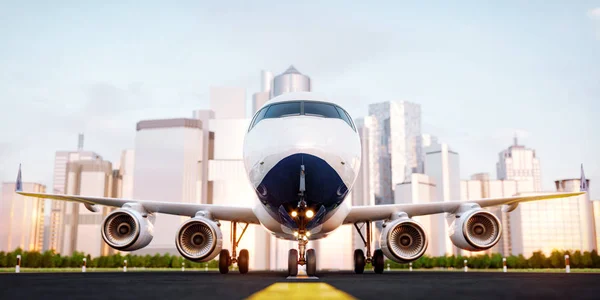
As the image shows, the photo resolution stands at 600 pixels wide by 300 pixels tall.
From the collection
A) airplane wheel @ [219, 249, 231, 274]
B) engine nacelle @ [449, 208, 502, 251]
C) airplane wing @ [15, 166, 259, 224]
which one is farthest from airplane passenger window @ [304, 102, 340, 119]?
airplane wheel @ [219, 249, 231, 274]

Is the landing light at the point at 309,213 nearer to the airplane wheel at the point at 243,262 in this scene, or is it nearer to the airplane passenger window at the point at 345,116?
the airplane passenger window at the point at 345,116

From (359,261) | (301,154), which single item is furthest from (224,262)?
(301,154)

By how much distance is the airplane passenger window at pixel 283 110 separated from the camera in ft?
41.7

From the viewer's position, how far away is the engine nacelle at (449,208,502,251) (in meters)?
17.0

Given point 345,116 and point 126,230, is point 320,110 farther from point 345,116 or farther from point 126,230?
point 126,230

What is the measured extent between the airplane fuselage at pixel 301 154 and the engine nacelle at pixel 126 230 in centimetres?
588

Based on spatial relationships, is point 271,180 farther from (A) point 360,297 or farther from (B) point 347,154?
(A) point 360,297

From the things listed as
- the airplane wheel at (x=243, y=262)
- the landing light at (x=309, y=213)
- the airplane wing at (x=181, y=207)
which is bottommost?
the airplane wheel at (x=243, y=262)

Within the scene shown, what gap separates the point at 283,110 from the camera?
12891 mm

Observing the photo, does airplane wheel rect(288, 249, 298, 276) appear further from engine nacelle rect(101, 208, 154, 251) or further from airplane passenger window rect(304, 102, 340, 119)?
engine nacelle rect(101, 208, 154, 251)

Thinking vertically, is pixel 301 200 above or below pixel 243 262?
above

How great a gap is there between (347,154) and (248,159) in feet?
7.73

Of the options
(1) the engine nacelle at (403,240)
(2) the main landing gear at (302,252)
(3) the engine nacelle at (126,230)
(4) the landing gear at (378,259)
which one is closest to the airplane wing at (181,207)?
(3) the engine nacelle at (126,230)

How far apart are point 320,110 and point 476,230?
7.87 metres
